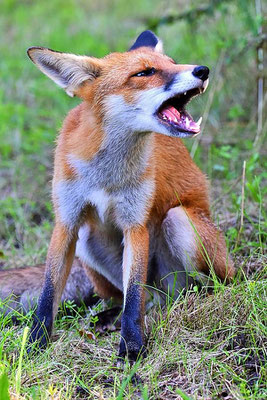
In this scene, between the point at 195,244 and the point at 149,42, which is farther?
the point at 149,42

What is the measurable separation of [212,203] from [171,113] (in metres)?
2.19

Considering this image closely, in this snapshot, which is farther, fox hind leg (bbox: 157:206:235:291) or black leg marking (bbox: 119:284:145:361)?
fox hind leg (bbox: 157:206:235:291)

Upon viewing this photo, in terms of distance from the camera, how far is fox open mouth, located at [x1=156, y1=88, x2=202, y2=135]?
13.7ft

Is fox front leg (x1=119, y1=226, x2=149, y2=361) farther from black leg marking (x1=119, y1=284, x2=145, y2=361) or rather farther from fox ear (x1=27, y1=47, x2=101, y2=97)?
fox ear (x1=27, y1=47, x2=101, y2=97)

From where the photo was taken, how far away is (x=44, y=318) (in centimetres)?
441

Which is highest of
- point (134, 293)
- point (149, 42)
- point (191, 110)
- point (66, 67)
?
point (149, 42)

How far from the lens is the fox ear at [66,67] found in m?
4.27

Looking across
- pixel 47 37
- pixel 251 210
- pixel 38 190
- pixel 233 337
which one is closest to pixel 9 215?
pixel 38 190

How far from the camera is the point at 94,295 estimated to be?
546cm

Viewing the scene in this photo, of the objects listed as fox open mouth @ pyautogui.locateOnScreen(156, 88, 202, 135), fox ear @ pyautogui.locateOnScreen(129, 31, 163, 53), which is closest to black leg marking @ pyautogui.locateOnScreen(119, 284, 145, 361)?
fox open mouth @ pyautogui.locateOnScreen(156, 88, 202, 135)

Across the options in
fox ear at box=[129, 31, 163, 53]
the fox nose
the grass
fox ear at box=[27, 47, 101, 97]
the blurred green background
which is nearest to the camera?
the grass

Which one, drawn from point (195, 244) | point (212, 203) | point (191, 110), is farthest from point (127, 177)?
point (191, 110)

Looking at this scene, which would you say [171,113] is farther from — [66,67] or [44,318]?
[44,318]

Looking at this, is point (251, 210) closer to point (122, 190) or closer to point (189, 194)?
point (189, 194)
